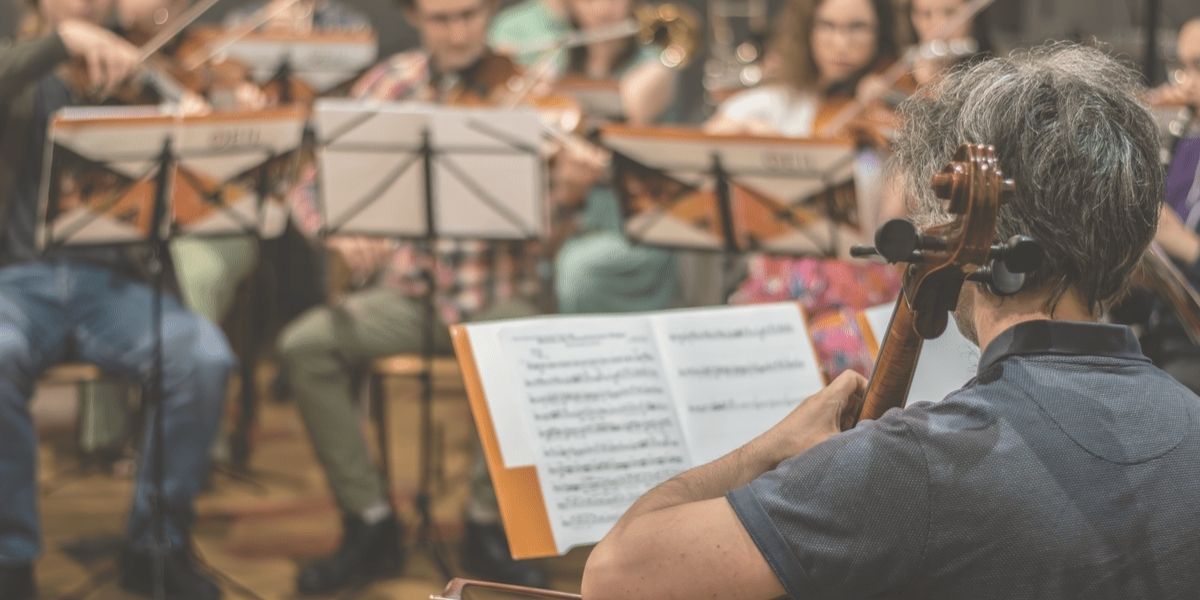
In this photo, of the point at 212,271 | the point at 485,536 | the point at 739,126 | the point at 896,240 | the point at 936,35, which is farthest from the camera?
the point at 212,271

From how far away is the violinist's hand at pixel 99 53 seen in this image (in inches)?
124

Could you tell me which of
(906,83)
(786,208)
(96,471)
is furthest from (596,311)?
(96,471)

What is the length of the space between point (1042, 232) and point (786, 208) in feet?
5.81

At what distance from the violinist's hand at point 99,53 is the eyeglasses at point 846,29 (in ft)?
5.73

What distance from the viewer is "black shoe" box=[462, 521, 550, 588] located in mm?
3107

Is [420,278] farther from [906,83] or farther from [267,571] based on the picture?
[906,83]

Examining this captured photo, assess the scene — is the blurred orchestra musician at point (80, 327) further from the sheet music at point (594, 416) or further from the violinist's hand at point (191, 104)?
the sheet music at point (594, 416)

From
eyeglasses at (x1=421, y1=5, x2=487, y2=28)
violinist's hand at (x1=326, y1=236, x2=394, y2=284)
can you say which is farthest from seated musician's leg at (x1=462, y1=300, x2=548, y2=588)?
eyeglasses at (x1=421, y1=5, x2=487, y2=28)

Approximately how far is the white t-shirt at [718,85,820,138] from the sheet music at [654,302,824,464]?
184cm

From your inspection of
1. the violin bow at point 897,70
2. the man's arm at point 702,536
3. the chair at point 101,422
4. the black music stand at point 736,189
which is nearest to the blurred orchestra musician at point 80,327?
the chair at point 101,422

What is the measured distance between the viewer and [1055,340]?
3.99ft

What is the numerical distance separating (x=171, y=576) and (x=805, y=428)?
2.04 m

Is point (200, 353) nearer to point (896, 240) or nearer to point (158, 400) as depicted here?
point (158, 400)

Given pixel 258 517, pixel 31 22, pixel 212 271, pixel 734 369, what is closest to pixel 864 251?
pixel 734 369
